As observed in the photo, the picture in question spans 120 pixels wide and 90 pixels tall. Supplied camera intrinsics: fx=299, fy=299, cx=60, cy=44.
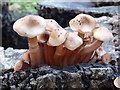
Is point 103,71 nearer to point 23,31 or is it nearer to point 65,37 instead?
point 65,37

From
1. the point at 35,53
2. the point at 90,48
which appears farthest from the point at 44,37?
the point at 90,48

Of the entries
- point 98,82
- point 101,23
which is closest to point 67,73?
point 98,82

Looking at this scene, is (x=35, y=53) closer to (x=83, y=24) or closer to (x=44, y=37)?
(x=44, y=37)

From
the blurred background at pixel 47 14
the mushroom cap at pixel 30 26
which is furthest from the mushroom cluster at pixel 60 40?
the blurred background at pixel 47 14

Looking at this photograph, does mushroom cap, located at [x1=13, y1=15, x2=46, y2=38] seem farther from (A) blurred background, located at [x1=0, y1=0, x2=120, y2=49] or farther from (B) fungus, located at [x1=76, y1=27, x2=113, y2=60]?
(A) blurred background, located at [x1=0, y1=0, x2=120, y2=49]

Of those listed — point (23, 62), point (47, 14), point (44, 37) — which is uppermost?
point (44, 37)

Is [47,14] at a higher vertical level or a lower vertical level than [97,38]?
lower

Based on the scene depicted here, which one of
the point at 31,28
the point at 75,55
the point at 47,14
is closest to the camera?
the point at 31,28

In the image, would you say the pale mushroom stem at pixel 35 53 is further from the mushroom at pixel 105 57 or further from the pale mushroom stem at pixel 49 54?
the mushroom at pixel 105 57
